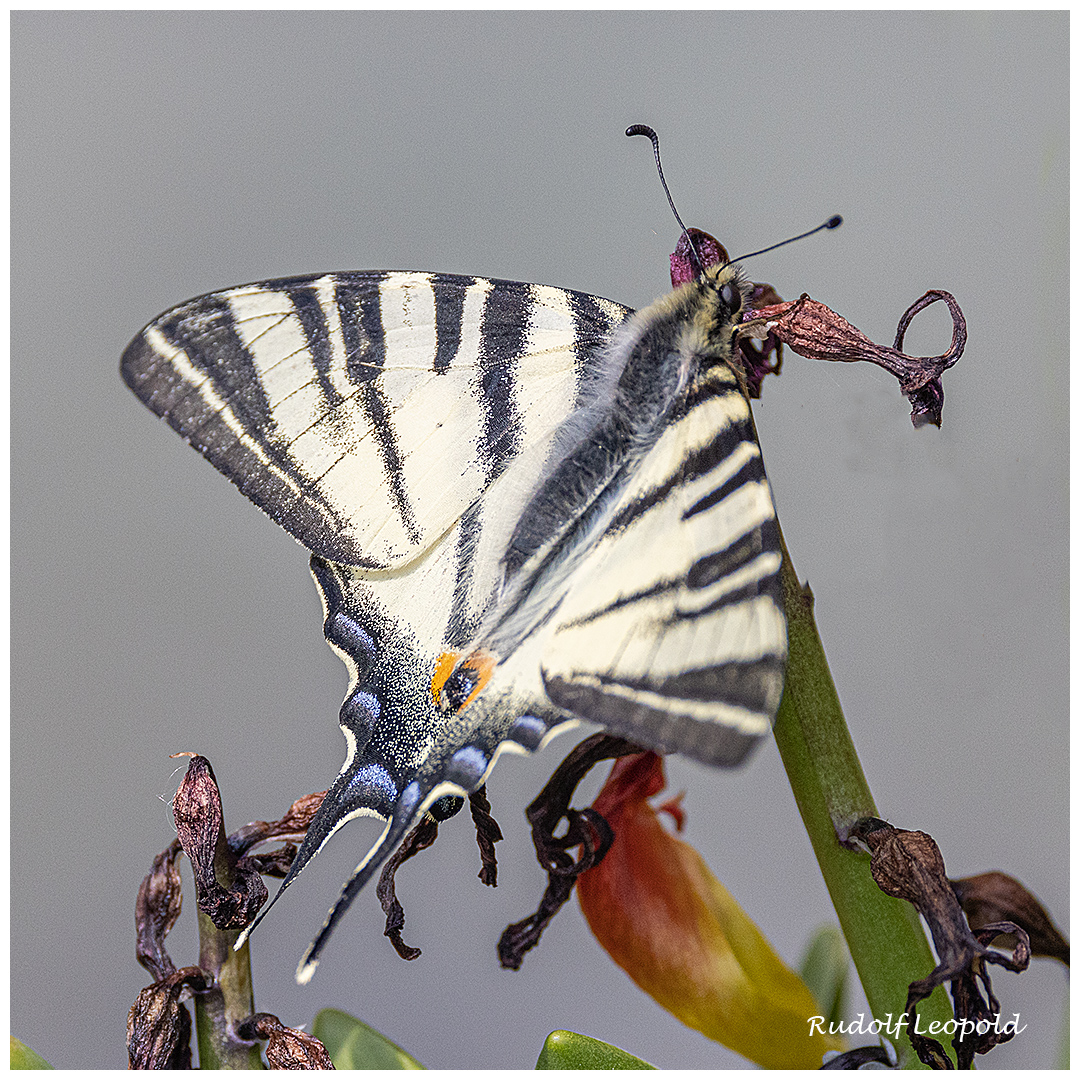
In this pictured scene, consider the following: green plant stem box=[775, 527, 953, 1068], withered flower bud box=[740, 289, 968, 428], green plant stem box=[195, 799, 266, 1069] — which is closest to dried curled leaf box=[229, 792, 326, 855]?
green plant stem box=[195, 799, 266, 1069]

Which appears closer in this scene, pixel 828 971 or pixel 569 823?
pixel 569 823

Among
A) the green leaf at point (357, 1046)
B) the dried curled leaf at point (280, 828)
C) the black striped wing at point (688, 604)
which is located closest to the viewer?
the black striped wing at point (688, 604)

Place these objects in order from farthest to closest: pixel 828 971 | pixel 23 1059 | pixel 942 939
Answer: pixel 828 971 → pixel 23 1059 → pixel 942 939

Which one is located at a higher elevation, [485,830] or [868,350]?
[868,350]

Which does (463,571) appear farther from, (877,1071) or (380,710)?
(877,1071)

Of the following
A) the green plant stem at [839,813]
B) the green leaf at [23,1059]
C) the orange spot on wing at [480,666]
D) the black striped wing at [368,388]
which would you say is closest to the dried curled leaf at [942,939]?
the green plant stem at [839,813]

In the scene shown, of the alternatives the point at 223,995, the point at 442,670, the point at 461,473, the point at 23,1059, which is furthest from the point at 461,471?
the point at 23,1059

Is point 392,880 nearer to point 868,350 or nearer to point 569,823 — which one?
point 569,823

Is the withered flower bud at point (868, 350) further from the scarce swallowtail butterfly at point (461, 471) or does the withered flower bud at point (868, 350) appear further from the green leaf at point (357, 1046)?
the green leaf at point (357, 1046)
